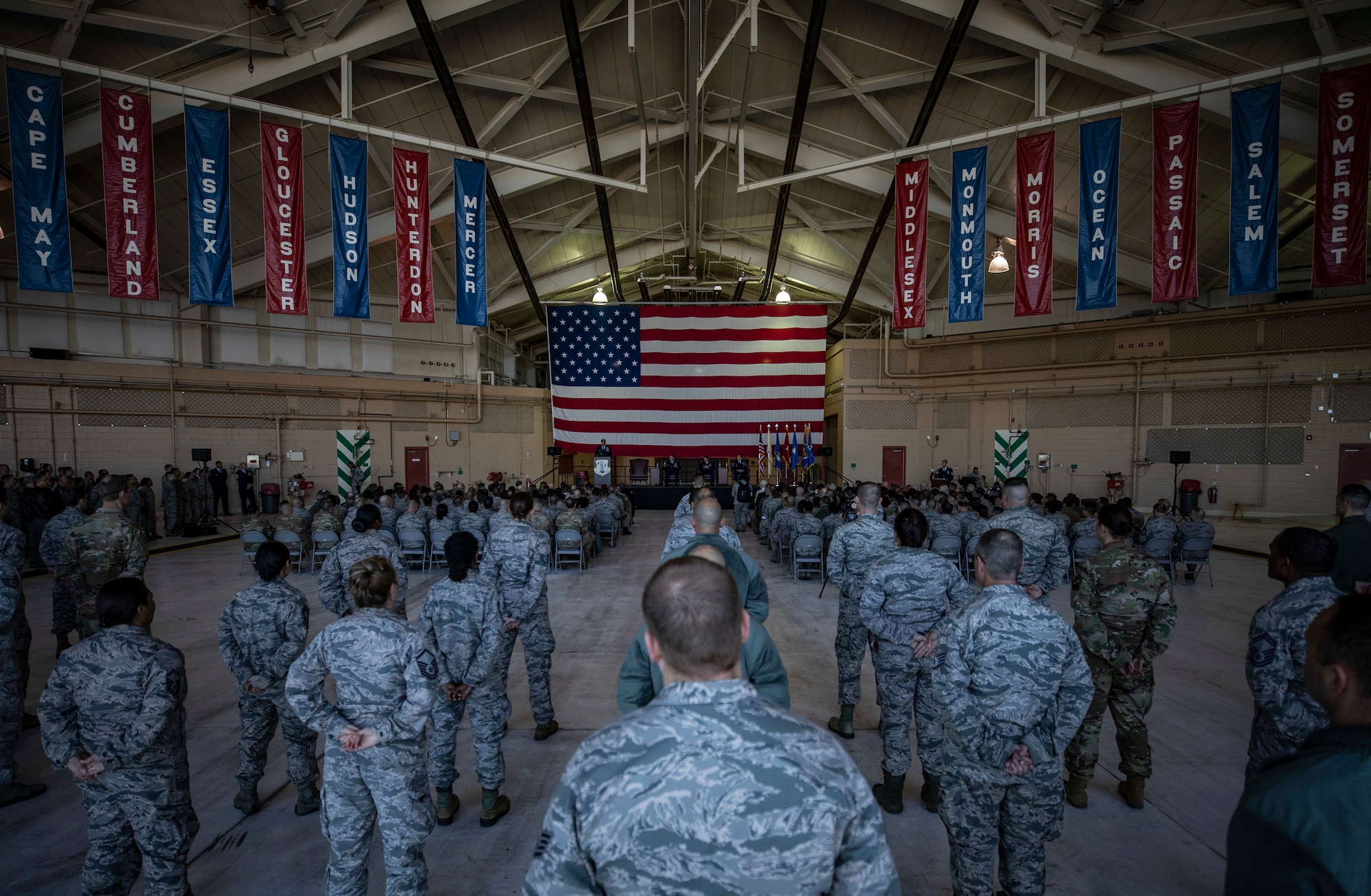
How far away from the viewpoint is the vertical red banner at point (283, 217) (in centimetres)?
870

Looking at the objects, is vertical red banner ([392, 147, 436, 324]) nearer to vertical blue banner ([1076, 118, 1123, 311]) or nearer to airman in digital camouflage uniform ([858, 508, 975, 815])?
airman in digital camouflage uniform ([858, 508, 975, 815])

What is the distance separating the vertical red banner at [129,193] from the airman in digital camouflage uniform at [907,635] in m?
10.2

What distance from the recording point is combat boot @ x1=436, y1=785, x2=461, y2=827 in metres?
3.15

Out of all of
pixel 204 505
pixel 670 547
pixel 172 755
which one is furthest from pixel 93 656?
pixel 204 505

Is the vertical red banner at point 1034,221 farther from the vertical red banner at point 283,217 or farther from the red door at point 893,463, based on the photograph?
the vertical red banner at point 283,217

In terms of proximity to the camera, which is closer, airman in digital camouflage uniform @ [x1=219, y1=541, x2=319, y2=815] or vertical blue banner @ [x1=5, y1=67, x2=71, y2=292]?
airman in digital camouflage uniform @ [x1=219, y1=541, x2=319, y2=815]

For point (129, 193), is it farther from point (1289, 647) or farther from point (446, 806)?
point (1289, 647)

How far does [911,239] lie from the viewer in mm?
10930

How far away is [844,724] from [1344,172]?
33.0 feet

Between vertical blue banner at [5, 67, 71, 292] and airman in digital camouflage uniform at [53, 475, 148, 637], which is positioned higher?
vertical blue banner at [5, 67, 71, 292]

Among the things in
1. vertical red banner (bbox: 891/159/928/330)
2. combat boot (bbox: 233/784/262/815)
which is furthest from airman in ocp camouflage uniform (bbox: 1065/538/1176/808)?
vertical red banner (bbox: 891/159/928/330)

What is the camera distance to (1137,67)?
392 inches

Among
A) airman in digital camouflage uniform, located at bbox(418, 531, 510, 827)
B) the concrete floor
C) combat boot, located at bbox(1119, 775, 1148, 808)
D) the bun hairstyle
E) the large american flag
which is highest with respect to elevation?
the large american flag

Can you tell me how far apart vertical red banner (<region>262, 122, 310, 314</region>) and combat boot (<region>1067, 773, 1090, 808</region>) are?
35.5ft
